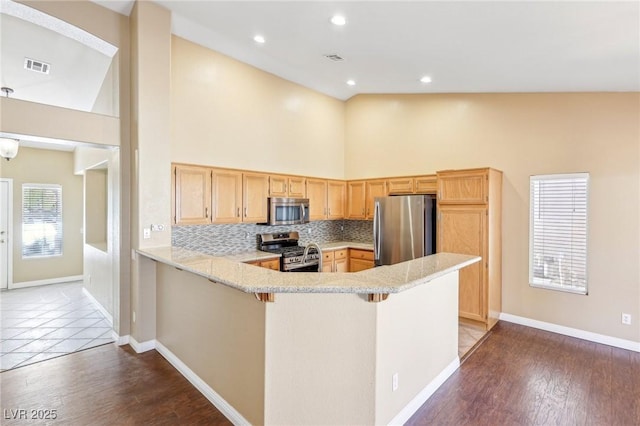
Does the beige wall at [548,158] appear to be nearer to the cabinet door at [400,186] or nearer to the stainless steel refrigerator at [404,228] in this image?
the cabinet door at [400,186]

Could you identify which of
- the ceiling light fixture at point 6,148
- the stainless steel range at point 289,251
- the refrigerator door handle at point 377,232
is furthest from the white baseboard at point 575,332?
the ceiling light fixture at point 6,148

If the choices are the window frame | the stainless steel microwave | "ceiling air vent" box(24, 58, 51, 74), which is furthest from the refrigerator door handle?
the window frame

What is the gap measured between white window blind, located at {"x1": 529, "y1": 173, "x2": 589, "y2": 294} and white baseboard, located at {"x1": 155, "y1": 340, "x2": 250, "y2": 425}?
160 inches

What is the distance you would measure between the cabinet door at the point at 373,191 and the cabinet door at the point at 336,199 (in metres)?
0.55

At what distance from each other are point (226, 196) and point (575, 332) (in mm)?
4844

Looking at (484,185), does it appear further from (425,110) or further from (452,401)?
(452,401)

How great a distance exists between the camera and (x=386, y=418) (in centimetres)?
212

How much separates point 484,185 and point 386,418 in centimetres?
315

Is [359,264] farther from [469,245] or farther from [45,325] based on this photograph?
[45,325]

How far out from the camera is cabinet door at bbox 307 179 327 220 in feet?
18.0

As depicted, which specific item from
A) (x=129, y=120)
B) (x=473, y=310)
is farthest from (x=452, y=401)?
(x=129, y=120)

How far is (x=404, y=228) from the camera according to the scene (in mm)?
4812

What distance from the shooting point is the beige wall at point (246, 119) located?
4.11 metres

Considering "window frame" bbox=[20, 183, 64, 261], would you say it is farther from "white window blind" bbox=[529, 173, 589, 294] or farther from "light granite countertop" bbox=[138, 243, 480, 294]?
"white window blind" bbox=[529, 173, 589, 294]
